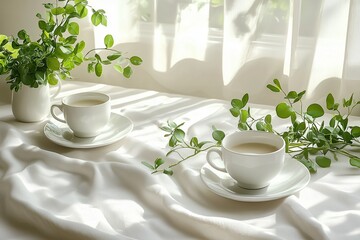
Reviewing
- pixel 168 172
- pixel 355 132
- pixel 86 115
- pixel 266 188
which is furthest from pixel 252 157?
pixel 86 115

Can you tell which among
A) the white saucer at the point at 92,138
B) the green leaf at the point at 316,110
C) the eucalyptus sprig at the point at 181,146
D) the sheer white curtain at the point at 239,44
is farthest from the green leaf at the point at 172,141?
the sheer white curtain at the point at 239,44

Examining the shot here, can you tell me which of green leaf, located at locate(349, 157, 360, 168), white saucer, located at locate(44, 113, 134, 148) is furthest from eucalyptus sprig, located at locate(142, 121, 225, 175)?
green leaf, located at locate(349, 157, 360, 168)

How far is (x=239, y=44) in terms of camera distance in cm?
147

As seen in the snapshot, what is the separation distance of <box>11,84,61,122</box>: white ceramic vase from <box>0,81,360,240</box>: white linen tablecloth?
0.17 ft

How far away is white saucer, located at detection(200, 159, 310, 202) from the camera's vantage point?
986 mm

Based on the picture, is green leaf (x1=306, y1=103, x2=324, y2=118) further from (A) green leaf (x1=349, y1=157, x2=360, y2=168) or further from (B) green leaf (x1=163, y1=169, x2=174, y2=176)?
(B) green leaf (x1=163, y1=169, x2=174, y2=176)

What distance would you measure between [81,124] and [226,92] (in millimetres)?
457

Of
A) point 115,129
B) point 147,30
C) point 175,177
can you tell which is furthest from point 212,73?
point 175,177

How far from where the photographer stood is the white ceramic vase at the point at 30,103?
132 cm

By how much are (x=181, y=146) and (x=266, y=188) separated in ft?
0.76

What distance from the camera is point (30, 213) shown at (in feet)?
3.16

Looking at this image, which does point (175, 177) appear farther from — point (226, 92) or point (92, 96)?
point (226, 92)

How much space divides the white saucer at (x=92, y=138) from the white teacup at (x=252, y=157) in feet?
0.84

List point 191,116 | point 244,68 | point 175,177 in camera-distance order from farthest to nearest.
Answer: point 244,68, point 191,116, point 175,177
